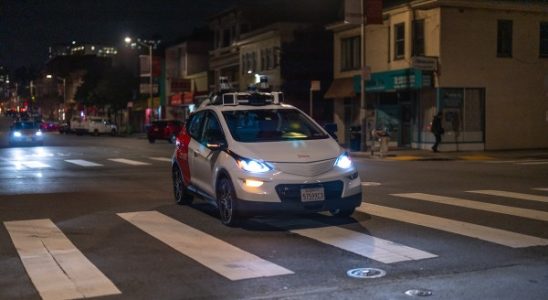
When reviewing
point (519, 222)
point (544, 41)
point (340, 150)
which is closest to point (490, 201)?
point (519, 222)

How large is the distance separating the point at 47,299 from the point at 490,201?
842 centimetres

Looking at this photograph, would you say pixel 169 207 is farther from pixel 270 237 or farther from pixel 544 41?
pixel 544 41

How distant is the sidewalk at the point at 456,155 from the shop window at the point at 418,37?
4.49 m

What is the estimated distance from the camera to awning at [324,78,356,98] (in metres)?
35.9

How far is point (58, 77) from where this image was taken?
13050cm

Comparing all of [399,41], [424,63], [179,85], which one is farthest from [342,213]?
[179,85]

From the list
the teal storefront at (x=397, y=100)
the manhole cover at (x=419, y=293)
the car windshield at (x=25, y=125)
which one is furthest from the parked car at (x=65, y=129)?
the manhole cover at (x=419, y=293)

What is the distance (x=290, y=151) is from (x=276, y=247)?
1625 mm

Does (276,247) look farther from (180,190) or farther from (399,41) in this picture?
(399,41)

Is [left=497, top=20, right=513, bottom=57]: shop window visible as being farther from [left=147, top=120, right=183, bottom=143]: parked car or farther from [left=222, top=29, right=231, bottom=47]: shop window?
[left=222, top=29, right=231, bottom=47]: shop window

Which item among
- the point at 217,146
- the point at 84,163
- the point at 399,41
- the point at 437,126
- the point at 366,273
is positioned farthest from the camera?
the point at 399,41

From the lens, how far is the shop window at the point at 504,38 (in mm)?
31078

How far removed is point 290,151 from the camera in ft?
31.4

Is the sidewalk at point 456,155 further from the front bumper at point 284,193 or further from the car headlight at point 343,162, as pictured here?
the front bumper at point 284,193
